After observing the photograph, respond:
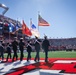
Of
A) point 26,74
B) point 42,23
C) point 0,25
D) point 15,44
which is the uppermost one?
point 0,25

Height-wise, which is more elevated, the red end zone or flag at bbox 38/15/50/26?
flag at bbox 38/15/50/26

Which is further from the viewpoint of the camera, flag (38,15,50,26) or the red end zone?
flag (38,15,50,26)

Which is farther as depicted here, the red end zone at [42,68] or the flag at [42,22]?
the flag at [42,22]

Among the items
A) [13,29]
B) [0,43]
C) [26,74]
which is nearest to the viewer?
[26,74]

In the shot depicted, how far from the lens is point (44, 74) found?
373 inches

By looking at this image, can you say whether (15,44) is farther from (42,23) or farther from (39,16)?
(39,16)

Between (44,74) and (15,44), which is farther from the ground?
(15,44)

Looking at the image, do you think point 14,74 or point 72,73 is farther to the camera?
point 14,74

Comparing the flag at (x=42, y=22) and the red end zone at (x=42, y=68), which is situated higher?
the flag at (x=42, y=22)

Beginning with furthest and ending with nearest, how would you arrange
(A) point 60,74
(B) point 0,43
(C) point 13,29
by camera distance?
(C) point 13,29, (B) point 0,43, (A) point 60,74

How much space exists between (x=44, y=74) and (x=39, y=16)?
16.4 m

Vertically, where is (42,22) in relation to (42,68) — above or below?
above

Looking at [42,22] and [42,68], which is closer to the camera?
[42,68]

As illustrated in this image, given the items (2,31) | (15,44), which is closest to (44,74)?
(15,44)
